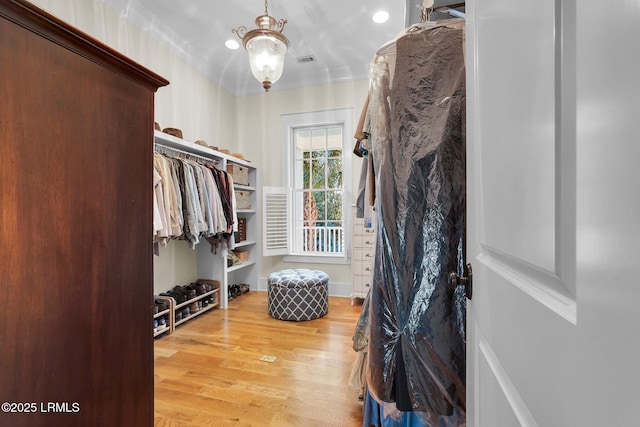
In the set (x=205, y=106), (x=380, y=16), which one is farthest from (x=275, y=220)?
(x=380, y=16)

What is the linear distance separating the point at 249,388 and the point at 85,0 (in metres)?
2.93

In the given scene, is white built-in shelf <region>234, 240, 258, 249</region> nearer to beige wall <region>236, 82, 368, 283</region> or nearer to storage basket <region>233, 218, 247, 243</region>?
storage basket <region>233, 218, 247, 243</region>

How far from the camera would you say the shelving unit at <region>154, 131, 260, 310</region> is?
2.76 meters

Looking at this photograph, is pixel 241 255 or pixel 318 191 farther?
pixel 318 191

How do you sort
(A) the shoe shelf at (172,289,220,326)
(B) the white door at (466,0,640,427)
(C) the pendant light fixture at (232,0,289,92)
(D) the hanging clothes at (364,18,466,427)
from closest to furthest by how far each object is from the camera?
1. (B) the white door at (466,0,640,427)
2. (D) the hanging clothes at (364,18,466,427)
3. (C) the pendant light fixture at (232,0,289,92)
4. (A) the shoe shelf at (172,289,220,326)

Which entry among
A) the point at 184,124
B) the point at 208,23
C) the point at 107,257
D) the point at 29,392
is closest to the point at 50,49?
the point at 107,257

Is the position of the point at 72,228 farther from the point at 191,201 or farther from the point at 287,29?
the point at 287,29

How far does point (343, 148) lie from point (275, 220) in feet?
4.13

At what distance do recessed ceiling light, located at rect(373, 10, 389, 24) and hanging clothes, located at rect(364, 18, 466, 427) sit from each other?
6.29 feet

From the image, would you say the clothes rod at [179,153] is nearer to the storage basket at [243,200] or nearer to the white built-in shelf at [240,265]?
the storage basket at [243,200]

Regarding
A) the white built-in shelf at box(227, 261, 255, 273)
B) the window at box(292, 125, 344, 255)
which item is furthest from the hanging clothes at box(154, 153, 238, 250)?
the window at box(292, 125, 344, 255)

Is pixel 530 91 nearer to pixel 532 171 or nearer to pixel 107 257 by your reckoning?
pixel 532 171

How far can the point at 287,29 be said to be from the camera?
9.09ft

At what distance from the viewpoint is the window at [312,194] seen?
12.2 ft
